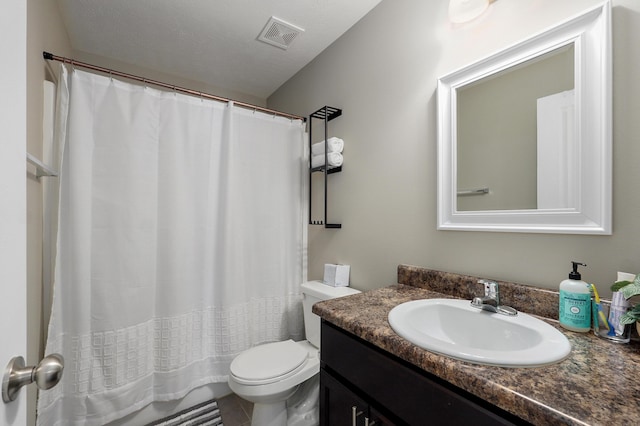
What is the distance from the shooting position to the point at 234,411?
171 centimetres

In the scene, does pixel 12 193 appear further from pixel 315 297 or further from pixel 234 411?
pixel 234 411

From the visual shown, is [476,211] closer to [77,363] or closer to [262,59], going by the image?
[262,59]

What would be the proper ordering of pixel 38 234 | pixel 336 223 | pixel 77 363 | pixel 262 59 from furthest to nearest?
1. pixel 262 59
2. pixel 336 223
3. pixel 77 363
4. pixel 38 234

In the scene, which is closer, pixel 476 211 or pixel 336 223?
pixel 476 211

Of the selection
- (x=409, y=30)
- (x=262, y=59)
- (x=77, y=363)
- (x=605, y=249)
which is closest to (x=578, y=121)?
(x=605, y=249)

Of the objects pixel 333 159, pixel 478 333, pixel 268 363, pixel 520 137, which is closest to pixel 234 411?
pixel 268 363

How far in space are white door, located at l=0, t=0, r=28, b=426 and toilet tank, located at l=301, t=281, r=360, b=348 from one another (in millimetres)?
1278

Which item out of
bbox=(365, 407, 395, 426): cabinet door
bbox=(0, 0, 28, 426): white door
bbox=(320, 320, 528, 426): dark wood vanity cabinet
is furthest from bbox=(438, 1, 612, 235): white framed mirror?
bbox=(0, 0, 28, 426): white door

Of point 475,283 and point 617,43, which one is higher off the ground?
point 617,43

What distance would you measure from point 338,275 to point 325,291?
0.13 meters

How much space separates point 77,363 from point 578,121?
90.5 inches

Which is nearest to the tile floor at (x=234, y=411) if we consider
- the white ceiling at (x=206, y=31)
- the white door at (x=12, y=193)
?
the white door at (x=12, y=193)

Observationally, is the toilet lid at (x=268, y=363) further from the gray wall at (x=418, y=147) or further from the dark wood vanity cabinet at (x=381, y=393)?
the gray wall at (x=418, y=147)

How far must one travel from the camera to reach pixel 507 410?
1.75 feet
